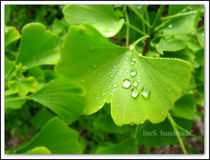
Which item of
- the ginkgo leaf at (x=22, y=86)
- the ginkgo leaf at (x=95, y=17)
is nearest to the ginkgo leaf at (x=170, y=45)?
the ginkgo leaf at (x=95, y=17)

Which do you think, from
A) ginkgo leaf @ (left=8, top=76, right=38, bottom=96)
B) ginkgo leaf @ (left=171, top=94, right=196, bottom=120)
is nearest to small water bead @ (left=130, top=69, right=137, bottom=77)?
ginkgo leaf @ (left=171, top=94, right=196, bottom=120)

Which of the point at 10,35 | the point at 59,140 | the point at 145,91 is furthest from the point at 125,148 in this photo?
the point at 10,35

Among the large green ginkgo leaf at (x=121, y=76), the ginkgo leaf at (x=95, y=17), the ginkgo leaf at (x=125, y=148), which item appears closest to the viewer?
the large green ginkgo leaf at (x=121, y=76)

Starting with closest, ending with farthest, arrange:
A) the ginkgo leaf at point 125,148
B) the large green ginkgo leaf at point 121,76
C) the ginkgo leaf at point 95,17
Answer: the large green ginkgo leaf at point 121,76
the ginkgo leaf at point 95,17
the ginkgo leaf at point 125,148

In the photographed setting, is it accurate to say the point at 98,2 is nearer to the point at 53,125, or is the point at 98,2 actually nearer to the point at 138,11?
the point at 138,11

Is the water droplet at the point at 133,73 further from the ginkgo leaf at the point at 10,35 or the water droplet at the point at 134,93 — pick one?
the ginkgo leaf at the point at 10,35

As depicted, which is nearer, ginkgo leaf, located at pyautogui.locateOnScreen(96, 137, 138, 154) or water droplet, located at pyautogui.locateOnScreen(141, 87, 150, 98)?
water droplet, located at pyautogui.locateOnScreen(141, 87, 150, 98)

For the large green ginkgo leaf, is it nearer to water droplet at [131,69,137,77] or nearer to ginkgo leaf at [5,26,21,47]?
water droplet at [131,69,137,77]
